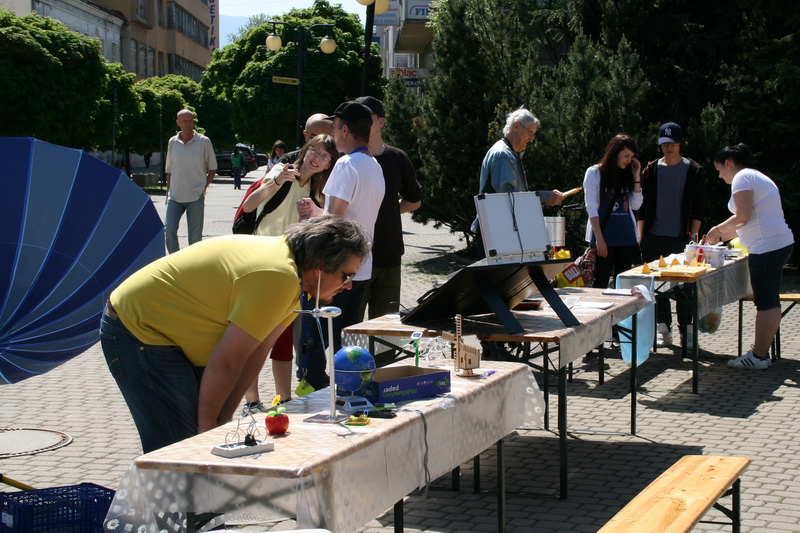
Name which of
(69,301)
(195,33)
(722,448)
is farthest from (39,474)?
(195,33)

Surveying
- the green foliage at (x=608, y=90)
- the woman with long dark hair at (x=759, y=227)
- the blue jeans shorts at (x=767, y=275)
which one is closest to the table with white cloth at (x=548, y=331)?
the woman with long dark hair at (x=759, y=227)

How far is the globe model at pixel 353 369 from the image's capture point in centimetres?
395

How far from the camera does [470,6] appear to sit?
1567cm

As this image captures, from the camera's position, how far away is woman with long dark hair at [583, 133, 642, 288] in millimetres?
9320

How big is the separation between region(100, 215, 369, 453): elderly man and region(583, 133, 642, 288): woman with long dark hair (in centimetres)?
570

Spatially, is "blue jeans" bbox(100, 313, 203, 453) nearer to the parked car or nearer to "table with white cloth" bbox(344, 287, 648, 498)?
→ "table with white cloth" bbox(344, 287, 648, 498)

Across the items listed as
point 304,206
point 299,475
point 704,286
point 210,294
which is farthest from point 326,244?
point 704,286

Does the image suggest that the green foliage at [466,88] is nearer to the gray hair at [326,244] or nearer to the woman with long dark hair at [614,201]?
the woman with long dark hair at [614,201]

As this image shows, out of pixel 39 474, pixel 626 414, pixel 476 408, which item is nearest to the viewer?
pixel 476 408

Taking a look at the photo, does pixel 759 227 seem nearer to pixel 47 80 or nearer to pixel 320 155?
pixel 320 155

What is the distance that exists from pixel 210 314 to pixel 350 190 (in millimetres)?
2717

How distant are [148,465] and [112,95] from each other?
142ft

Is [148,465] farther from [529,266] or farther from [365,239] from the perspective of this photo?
[529,266]

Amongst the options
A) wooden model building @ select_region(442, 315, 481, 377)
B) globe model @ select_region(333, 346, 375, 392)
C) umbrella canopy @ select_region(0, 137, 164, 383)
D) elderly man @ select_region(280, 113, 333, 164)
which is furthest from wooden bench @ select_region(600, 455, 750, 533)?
elderly man @ select_region(280, 113, 333, 164)
